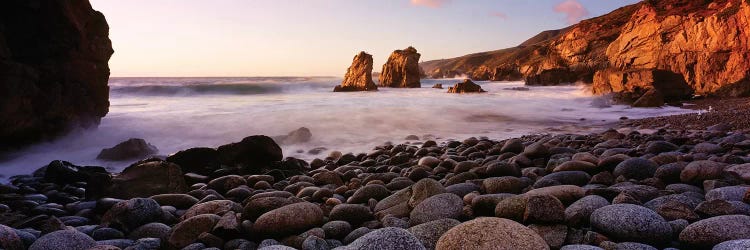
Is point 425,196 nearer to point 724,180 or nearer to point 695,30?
point 724,180

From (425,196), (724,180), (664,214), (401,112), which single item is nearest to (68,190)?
(425,196)

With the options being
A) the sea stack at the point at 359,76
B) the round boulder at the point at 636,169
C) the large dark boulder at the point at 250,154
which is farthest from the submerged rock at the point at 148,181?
the sea stack at the point at 359,76

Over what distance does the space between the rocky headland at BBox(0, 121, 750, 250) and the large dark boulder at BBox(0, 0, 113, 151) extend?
2.18m

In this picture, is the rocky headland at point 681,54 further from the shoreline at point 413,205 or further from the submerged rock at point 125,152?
the submerged rock at point 125,152

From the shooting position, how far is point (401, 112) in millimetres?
14273

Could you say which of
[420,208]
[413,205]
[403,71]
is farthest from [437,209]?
[403,71]

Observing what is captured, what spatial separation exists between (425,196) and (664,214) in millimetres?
1323

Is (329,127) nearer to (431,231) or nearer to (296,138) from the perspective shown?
(296,138)

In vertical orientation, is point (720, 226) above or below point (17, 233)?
above

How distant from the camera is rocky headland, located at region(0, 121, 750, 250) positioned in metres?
2.15

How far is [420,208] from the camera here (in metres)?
2.76

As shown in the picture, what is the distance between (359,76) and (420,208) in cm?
3212

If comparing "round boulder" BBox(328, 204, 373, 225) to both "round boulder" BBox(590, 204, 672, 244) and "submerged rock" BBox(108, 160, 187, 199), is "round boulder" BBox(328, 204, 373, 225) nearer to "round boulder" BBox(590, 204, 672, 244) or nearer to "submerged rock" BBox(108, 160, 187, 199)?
"round boulder" BBox(590, 204, 672, 244)

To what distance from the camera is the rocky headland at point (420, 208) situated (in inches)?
84.7
